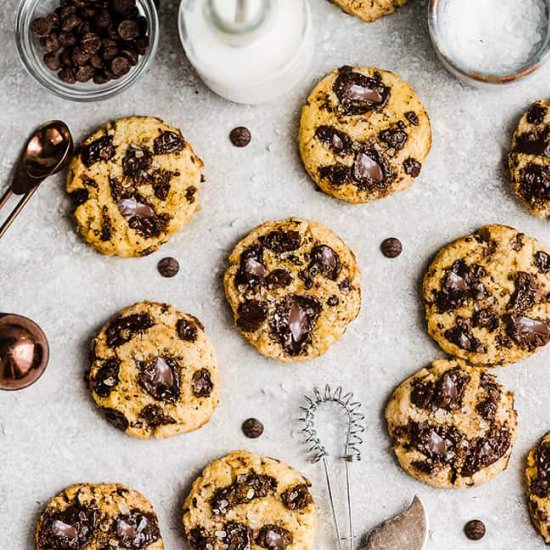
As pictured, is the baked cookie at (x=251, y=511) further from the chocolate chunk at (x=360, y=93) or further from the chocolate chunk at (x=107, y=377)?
the chocolate chunk at (x=360, y=93)

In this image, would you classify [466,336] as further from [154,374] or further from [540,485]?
[154,374]

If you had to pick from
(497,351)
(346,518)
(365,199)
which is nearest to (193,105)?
(365,199)

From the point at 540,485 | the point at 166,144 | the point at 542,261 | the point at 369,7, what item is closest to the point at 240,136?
the point at 166,144

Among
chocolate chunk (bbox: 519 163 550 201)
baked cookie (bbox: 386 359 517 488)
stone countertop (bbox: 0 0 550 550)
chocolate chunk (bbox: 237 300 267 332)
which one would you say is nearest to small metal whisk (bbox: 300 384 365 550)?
stone countertop (bbox: 0 0 550 550)

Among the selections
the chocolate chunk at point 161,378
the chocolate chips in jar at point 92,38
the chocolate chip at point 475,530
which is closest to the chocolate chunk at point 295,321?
the chocolate chunk at point 161,378

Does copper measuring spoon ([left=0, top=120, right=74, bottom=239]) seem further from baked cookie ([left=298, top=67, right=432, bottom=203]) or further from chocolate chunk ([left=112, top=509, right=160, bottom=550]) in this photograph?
chocolate chunk ([left=112, top=509, right=160, bottom=550])
